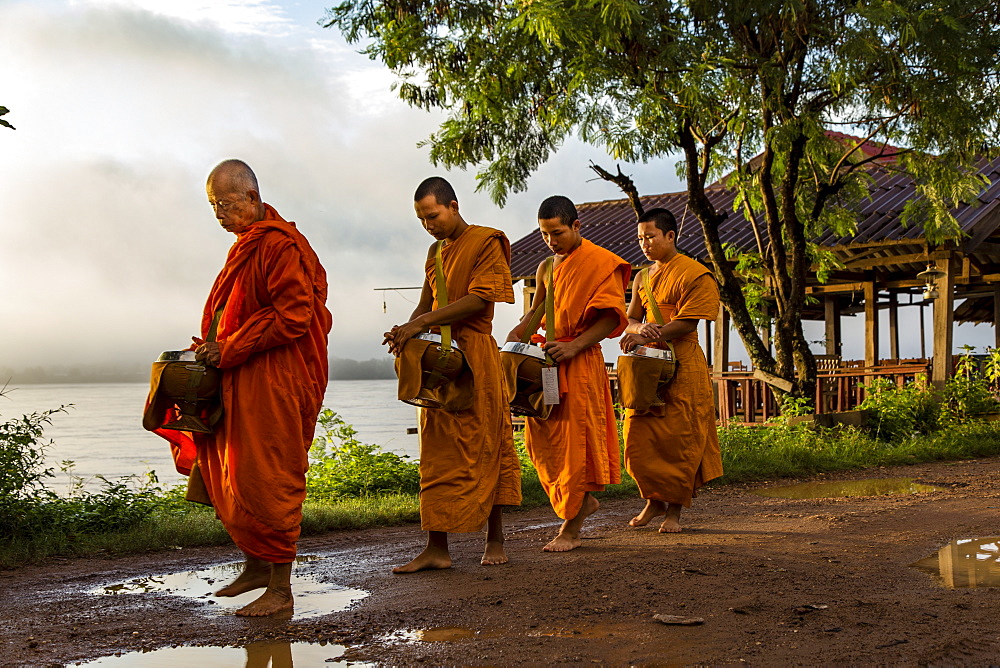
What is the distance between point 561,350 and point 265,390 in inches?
76.4

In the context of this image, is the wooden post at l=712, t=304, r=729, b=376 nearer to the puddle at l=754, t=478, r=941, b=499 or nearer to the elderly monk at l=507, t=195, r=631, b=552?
the puddle at l=754, t=478, r=941, b=499

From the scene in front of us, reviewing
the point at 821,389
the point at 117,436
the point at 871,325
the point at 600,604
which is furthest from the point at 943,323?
the point at 117,436

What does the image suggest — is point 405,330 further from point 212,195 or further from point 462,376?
point 212,195

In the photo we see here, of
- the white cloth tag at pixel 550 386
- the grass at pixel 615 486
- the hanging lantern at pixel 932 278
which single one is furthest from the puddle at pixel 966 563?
the hanging lantern at pixel 932 278

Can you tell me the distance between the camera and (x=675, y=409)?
6199mm

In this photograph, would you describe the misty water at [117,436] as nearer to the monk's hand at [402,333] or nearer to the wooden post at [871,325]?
the monk's hand at [402,333]

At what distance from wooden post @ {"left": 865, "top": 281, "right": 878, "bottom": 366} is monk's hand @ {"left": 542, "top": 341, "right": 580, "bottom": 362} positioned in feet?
47.6

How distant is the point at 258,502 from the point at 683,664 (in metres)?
1.92

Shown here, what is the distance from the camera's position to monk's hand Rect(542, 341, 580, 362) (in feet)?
18.2

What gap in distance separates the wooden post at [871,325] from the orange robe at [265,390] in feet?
53.2

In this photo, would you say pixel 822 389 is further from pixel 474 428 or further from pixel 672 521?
pixel 474 428

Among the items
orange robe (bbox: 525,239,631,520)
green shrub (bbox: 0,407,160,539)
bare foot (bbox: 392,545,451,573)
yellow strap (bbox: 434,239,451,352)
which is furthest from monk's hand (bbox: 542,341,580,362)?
green shrub (bbox: 0,407,160,539)

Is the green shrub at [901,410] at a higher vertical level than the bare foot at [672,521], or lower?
higher

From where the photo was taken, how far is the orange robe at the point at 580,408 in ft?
18.4
